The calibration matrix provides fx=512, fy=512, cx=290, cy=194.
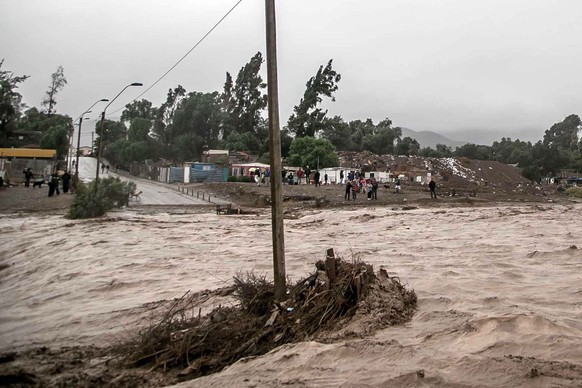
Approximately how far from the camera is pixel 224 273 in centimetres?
1046

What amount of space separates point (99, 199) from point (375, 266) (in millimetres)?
18226

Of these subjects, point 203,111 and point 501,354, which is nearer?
point 501,354

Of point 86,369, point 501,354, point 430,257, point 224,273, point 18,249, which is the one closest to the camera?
point 501,354

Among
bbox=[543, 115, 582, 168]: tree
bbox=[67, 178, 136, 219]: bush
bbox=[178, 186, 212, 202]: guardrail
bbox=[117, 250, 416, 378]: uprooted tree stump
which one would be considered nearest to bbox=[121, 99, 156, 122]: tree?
bbox=[178, 186, 212, 202]: guardrail

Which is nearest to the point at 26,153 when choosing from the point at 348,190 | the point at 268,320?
the point at 348,190

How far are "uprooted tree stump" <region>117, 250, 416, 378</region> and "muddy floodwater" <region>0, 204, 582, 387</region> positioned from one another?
0.31m

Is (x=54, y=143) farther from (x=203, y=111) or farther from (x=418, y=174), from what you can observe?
(x=418, y=174)

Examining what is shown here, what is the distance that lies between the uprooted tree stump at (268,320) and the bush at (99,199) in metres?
19.1

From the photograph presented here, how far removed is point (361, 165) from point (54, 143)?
1459 inches

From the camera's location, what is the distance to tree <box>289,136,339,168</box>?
5778cm

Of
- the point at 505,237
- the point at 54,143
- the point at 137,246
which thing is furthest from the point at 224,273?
the point at 54,143

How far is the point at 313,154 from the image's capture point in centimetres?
5781

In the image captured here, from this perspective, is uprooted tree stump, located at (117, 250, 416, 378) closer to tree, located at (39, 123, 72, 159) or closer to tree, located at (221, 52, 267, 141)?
tree, located at (39, 123, 72, 159)

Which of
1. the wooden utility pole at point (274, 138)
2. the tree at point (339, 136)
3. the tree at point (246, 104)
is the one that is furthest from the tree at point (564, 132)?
the wooden utility pole at point (274, 138)
